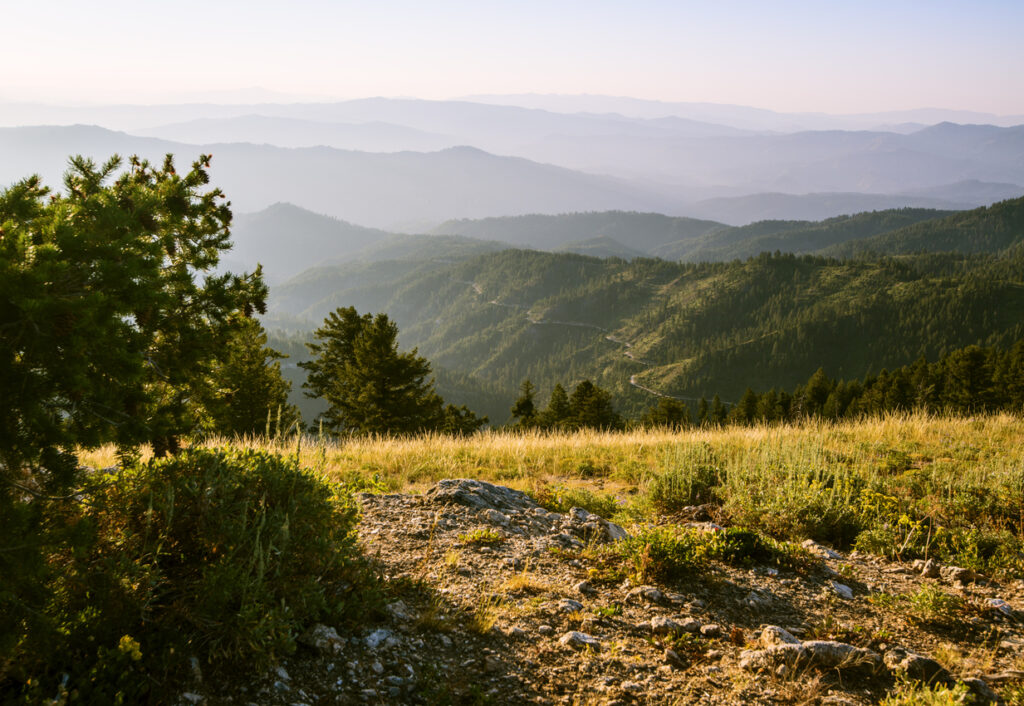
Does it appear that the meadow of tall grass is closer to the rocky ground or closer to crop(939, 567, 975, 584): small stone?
crop(939, 567, 975, 584): small stone

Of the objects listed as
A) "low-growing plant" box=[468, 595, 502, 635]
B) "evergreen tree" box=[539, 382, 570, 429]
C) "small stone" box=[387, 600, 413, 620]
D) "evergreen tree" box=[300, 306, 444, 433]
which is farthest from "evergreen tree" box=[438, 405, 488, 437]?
"small stone" box=[387, 600, 413, 620]

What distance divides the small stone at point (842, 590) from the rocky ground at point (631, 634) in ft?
0.09

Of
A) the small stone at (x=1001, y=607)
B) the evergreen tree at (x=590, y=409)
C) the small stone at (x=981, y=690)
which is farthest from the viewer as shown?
the evergreen tree at (x=590, y=409)

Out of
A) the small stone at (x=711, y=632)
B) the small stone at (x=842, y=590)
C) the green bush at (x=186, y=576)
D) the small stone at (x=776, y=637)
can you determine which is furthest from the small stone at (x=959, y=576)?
the green bush at (x=186, y=576)

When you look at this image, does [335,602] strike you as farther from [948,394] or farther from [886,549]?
[948,394]

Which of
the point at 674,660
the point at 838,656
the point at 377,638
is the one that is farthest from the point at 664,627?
the point at 377,638

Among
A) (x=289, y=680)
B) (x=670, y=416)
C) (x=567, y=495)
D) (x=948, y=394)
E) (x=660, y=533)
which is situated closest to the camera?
(x=289, y=680)

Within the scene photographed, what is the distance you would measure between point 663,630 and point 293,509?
11.1ft

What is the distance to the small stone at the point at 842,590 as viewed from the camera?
532 centimetres

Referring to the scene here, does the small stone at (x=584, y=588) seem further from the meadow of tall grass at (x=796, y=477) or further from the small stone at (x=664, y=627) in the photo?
the meadow of tall grass at (x=796, y=477)

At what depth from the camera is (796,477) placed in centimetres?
789

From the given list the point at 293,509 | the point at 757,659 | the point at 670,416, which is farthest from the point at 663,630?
the point at 670,416

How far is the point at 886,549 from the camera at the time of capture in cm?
631

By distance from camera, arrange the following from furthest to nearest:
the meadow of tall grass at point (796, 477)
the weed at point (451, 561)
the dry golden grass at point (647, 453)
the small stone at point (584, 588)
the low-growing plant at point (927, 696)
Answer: the dry golden grass at point (647, 453)
the meadow of tall grass at point (796, 477)
the weed at point (451, 561)
the small stone at point (584, 588)
the low-growing plant at point (927, 696)
